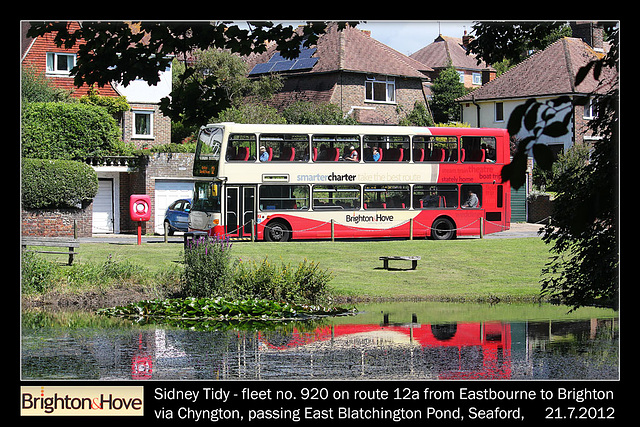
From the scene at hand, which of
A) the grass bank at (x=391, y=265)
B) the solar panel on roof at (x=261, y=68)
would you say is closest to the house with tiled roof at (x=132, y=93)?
the solar panel on roof at (x=261, y=68)

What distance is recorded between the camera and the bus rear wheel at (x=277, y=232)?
29062 millimetres

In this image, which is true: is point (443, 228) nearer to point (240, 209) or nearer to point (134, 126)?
point (240, 209)

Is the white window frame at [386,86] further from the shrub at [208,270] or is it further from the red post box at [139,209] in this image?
the shrub at [208,270]

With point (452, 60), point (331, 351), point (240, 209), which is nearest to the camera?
point (331, 351)

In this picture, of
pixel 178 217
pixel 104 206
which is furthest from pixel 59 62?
pixel 178 217

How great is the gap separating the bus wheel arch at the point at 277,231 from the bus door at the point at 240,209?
0.60m

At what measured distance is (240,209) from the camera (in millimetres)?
28984

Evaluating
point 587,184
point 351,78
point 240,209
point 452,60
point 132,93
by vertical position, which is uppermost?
point 452,60

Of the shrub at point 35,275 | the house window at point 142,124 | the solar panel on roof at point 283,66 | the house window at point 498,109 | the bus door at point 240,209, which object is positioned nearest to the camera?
the shrub at point 35,275

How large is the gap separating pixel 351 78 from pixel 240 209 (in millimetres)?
19851

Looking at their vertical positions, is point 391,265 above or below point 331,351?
above

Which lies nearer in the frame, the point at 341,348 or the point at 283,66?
the point at 341,348

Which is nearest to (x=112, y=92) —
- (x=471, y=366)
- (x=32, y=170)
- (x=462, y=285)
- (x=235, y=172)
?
(x=32, y=170)

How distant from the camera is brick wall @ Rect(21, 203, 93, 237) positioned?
99.8ft
